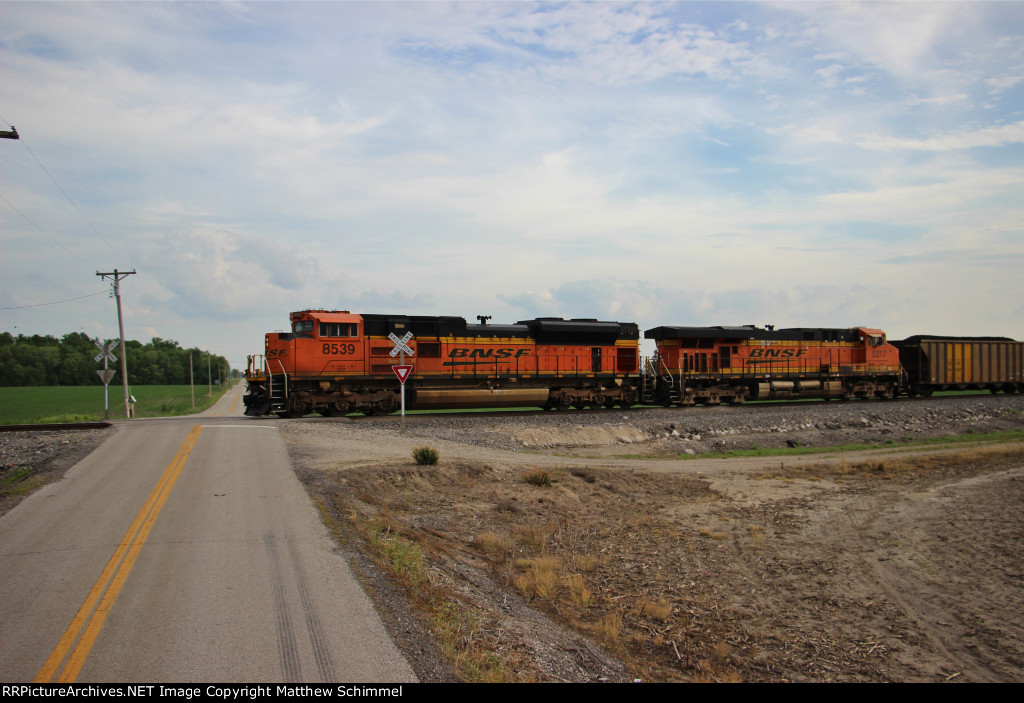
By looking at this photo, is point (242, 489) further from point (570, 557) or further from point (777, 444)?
point (777, 444)

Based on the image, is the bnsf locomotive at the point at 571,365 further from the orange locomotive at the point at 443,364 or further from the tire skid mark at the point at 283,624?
the tire skid mark at the point at 283,624

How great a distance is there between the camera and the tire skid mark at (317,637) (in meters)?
5.12

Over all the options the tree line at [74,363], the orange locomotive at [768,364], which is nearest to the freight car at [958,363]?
the orange locomotive at [768,364]

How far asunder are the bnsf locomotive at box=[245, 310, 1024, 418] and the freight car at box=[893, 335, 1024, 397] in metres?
0.09

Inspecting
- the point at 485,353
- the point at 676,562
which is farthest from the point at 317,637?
the point at 485,353

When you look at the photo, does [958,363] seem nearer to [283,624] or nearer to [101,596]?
[283,624]

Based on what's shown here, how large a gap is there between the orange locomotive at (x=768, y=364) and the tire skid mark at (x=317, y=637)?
89.5 ft

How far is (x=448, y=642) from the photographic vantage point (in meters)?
6.05

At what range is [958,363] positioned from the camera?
138 feet

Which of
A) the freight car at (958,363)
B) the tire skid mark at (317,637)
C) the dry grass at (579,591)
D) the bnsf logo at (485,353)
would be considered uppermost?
the bnsf logo at (485,353)
